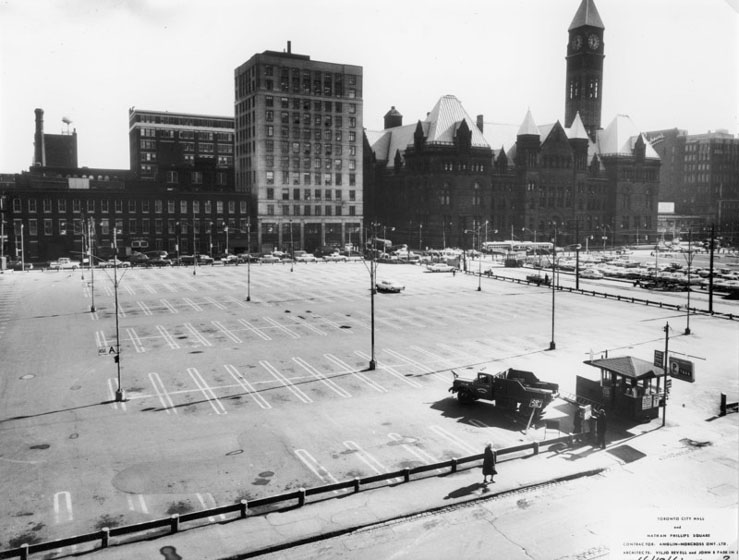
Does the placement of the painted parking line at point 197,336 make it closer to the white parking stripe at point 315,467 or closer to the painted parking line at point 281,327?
the painted parking line at point 281,327

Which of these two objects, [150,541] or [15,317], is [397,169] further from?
[150,541]

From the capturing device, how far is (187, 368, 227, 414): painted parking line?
28094 millimetres

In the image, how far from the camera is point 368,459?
22.5 meters

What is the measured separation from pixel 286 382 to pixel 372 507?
14.3 m

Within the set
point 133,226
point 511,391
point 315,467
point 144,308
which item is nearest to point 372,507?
point 315,467

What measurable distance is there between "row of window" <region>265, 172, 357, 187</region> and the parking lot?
207 feet

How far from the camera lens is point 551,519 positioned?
1795 centimetres

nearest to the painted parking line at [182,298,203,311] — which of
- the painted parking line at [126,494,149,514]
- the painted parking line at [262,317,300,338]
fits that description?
the painted parking line at [262,317,300,338]

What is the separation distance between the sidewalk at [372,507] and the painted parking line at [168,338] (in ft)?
78.8

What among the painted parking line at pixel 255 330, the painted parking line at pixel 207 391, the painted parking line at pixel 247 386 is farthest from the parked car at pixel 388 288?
the painted parking line at pixel 207 391

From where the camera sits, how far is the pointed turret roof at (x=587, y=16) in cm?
15300

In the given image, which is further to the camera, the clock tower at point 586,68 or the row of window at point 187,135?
the row of window at point 187,135

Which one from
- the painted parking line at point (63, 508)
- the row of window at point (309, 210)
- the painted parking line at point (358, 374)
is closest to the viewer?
the painted parking line at point (63, 508)

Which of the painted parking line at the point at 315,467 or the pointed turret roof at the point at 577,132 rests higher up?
the pointed turret roof at the point at 577,132
